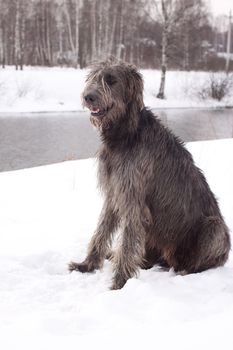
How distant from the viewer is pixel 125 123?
3.31 meters

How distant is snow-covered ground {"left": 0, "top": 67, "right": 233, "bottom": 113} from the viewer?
2094 cm

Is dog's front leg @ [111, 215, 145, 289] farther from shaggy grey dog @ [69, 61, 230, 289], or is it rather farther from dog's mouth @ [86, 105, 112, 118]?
dog's mouth @ [86, 105, 112, 118]

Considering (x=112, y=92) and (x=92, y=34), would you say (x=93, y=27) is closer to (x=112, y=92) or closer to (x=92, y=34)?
(x=92, y=34)

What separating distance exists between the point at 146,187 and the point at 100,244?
0.73m

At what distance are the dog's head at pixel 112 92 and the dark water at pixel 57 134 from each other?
628 cm

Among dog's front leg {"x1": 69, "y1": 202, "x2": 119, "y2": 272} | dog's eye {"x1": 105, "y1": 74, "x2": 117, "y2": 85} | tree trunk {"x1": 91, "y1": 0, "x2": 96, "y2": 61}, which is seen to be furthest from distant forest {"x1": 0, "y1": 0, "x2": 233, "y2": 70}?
dog's eye {"x1": 105, "y1": 74, "x2": 117, "y2": 85}

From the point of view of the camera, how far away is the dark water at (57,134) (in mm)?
10836

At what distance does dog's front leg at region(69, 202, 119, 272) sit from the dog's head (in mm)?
860

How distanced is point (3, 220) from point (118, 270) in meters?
1.71

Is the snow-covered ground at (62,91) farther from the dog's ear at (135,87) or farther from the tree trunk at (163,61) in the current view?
the dog's ear at (135,87)

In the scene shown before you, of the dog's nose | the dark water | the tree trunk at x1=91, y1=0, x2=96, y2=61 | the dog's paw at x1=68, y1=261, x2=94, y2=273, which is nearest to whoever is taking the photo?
the dog's nose

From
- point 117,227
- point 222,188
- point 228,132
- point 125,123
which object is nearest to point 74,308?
point 117,227

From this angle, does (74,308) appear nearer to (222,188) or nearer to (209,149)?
(222,188)

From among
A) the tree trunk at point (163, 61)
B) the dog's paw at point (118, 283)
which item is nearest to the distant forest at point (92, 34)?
the tree trunk at point (163, 61)
